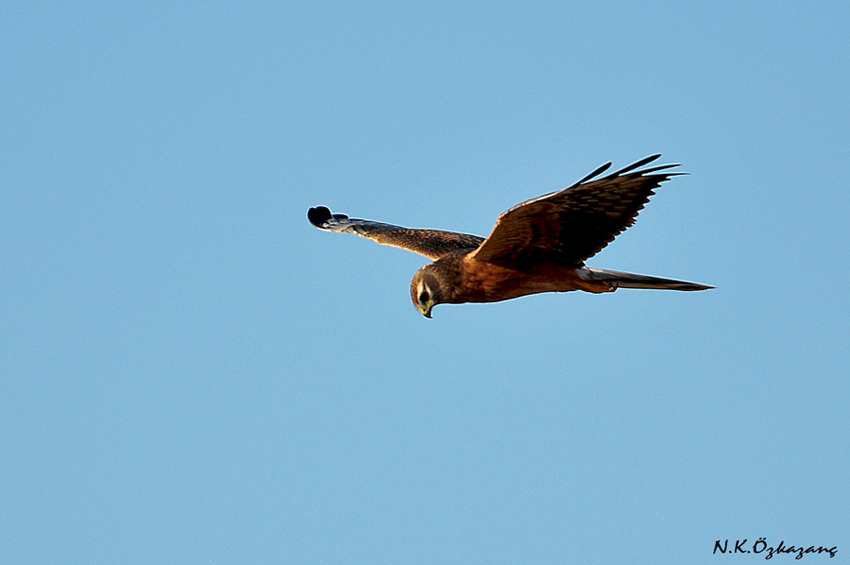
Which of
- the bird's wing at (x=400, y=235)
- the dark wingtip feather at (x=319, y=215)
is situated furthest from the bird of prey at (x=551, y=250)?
the dark wingtip feather at (x=319, y=215)

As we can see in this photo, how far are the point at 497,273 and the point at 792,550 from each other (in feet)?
10.9

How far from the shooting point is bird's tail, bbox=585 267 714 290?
30.4ft

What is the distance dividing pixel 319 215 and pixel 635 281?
228 inches

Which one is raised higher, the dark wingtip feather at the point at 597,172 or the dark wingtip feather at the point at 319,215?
the dark wingtip feather at the point at 319,215

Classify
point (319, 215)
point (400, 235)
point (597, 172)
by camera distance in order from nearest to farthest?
point (597, 172) < point (400, 235) < point (319, 215)

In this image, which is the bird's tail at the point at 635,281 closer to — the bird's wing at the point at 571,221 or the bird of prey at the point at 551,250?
the bird of prey at the point at 551,250

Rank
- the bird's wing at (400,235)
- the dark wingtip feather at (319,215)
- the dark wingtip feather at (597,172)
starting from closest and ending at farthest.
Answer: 1. the dark wingtip feather at (597,172)
2. the bird's wing at (400,235)
3. the dark wingtip feather at (319,215)

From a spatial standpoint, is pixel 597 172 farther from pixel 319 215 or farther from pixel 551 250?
pixel 319 215

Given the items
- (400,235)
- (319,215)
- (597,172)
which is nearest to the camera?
(597,172)

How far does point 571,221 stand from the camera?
857cm

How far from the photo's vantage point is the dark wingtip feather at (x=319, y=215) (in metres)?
14.0

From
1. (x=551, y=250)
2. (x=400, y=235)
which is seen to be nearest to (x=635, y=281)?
(x=551, y=250)

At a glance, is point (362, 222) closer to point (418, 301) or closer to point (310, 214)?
point (310, 214)

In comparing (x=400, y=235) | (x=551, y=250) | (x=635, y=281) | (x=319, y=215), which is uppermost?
(x=319, y=215)
